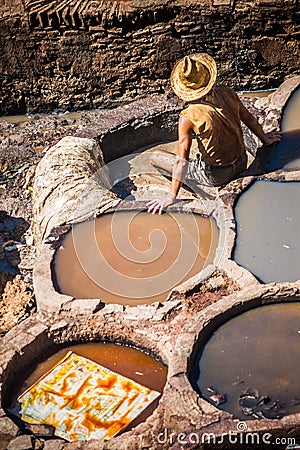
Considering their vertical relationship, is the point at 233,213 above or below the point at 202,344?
above

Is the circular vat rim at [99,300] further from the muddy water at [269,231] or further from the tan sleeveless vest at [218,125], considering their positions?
the tan sleeveless vest at [218,125]

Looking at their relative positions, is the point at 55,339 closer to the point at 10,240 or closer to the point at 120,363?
the point at 120,363

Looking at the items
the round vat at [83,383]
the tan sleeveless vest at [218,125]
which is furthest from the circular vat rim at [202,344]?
the tan sleeveless vest at [218,125]

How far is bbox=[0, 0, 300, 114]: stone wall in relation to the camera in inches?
348

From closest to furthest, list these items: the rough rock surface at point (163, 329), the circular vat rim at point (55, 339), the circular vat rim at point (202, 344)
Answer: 1. the circular vat rim at point (202, 344)
2. the rough rock surface at point (163, 329)
3. the circular vat rim at point (55, 339)

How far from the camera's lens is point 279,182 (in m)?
6.54

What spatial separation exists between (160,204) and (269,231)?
96 cm

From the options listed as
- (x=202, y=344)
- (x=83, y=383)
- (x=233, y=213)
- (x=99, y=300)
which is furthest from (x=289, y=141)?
(x=83, y=383)

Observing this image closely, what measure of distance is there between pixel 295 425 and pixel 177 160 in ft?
8.84

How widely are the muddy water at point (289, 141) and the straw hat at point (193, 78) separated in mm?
1033

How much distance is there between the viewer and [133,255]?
6066mm

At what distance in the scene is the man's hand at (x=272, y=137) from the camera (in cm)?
705

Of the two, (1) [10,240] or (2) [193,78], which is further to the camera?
(1) [10,240]

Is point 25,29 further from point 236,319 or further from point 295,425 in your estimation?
point 295,425
